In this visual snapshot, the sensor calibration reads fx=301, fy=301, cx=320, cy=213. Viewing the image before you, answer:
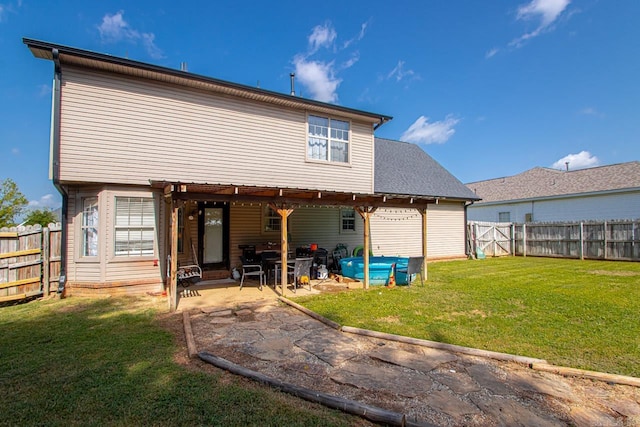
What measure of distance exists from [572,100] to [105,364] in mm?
20809

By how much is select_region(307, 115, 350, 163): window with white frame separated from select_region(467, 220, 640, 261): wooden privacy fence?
29.5 ft

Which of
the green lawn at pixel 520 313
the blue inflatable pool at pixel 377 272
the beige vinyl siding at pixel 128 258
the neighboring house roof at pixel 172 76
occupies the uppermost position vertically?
the neighboring house roof at pixel 172 76

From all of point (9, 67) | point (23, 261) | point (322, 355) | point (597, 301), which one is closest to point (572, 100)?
point (597, 301)

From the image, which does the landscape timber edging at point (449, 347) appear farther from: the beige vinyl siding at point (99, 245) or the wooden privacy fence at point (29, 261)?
the wooden privacy fence at point (29, 261)

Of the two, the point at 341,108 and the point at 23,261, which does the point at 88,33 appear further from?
the point at 341,108

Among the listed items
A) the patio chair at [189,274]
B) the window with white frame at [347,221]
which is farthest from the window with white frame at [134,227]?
the window with white frame at [347,221]

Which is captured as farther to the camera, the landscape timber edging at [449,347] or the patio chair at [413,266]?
the patio chair at [413,266]

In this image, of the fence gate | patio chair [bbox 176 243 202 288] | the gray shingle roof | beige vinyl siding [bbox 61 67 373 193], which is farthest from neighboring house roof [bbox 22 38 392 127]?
the fence gate

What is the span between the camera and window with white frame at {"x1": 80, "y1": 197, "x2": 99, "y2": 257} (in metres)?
7.66

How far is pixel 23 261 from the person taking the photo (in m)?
6.98

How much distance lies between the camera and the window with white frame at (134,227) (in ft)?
25.4

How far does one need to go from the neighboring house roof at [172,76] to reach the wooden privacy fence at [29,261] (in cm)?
404

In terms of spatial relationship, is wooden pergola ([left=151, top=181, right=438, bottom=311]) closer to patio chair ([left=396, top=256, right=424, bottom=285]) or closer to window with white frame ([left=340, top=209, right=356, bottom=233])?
patio chair ([left=396, top=256, right=424, bottom=285])

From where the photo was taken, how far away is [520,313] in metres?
6.00
